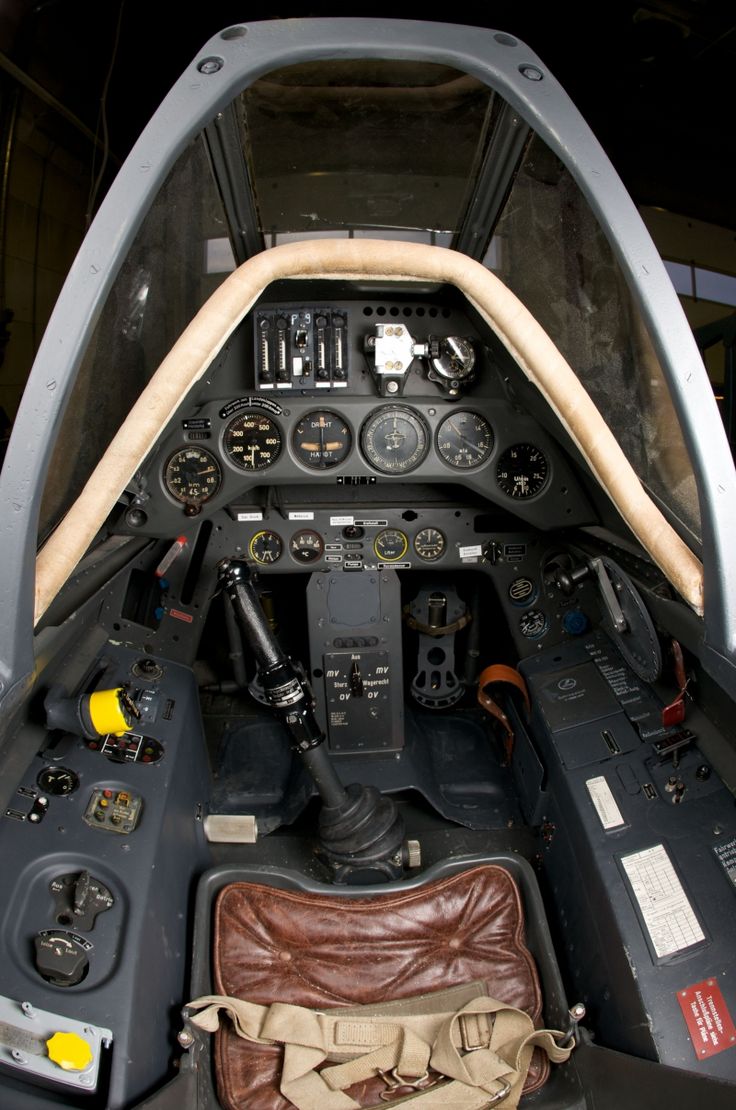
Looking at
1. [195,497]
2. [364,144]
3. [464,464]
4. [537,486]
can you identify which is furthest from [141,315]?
[537,486]

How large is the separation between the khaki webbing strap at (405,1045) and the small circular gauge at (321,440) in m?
1.69

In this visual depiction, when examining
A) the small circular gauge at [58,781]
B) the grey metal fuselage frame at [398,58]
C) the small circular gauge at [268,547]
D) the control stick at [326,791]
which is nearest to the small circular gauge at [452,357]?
the small circular gauge at [268,547]

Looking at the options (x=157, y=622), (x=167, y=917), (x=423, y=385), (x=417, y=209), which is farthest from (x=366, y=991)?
(x=417, y=209)

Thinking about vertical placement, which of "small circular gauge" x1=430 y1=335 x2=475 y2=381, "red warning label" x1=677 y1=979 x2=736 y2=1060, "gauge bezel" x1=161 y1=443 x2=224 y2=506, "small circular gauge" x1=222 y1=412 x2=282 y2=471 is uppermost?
"small circular gauge" x1=430 y1=335 x2=475 y2=381

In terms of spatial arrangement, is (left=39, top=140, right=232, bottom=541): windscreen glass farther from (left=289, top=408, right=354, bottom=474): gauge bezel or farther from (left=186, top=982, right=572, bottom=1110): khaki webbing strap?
(left=186, top=982, right=572, bottom=1110): khaki webbing strap

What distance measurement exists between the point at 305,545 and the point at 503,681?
92 centimetres

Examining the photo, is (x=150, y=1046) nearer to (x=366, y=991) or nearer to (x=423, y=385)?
(x=366, y=991)

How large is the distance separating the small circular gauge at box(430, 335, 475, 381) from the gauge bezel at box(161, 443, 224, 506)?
86 centimetres

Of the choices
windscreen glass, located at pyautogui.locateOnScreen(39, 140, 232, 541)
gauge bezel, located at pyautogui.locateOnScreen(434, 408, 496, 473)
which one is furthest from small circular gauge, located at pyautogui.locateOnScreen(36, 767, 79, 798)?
gauge bezel, located at pyautogui.locateOnScreen(434, 408, 496, 473)

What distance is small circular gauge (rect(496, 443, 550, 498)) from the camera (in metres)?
2.63

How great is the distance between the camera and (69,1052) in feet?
4.49

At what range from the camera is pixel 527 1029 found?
172 cm

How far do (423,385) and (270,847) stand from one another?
1712mm

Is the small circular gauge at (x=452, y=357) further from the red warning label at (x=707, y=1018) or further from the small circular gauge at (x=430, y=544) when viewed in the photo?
the red warning label at (x=707, y=1018)
